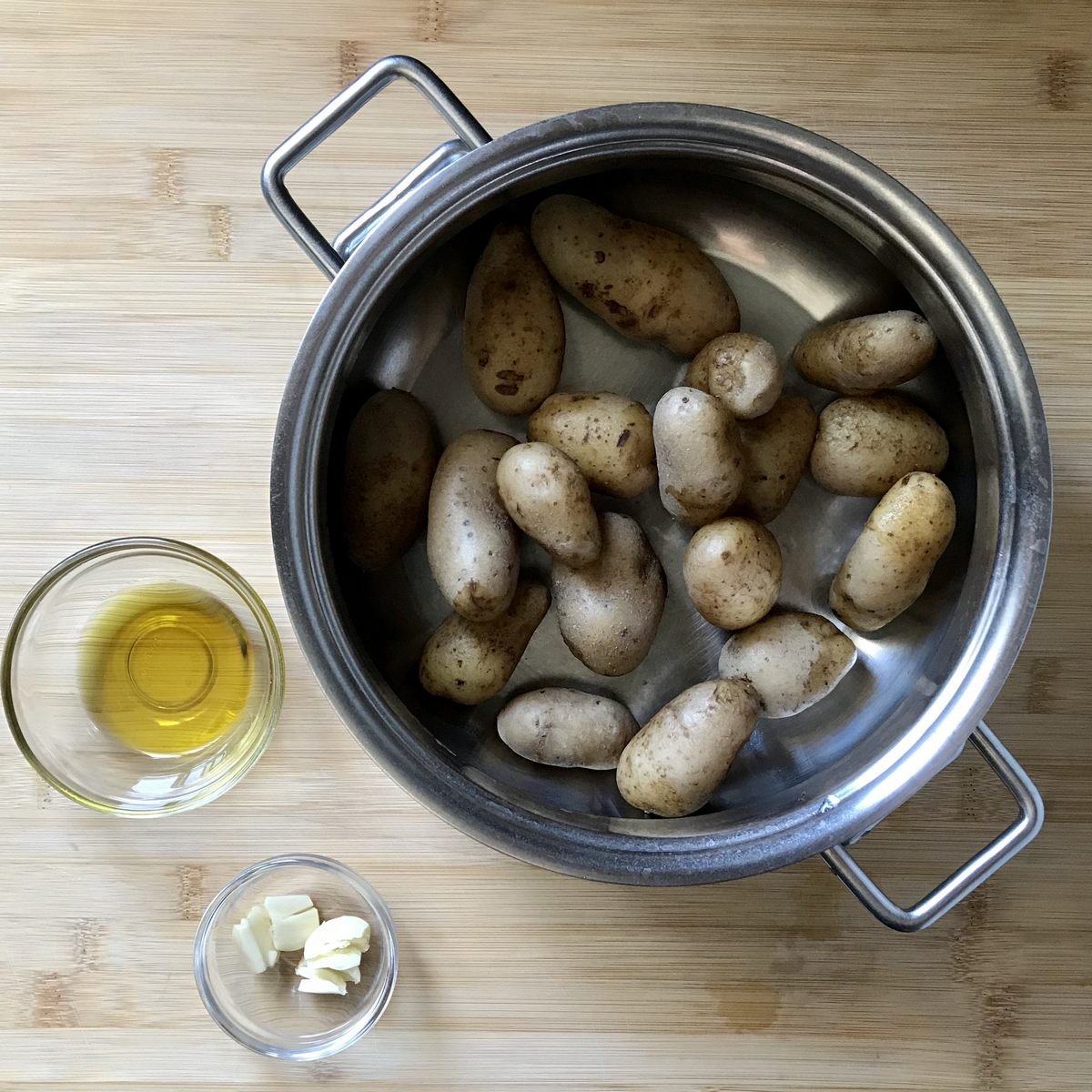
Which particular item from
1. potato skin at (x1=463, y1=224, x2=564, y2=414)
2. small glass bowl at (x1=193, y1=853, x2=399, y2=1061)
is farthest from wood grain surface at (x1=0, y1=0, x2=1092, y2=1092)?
potato skin at (x1=463, y1=224, x2=564, y2=414)

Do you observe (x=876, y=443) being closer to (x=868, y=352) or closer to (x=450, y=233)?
(x=868, y=352)

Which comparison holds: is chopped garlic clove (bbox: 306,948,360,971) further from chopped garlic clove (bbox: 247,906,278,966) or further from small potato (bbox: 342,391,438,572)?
small potato (bbox: 342,391,438,572)

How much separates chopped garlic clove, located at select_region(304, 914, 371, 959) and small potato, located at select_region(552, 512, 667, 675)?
0.85 ft

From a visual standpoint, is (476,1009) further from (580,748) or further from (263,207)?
(263,207)

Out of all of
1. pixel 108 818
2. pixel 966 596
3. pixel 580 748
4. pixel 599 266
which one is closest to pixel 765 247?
pixel 599 266

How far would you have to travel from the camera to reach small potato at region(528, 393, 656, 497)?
0.75m

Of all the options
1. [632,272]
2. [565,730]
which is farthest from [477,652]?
[632,272]

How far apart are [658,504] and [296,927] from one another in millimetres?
420

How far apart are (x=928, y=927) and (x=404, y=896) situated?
0.40 metres

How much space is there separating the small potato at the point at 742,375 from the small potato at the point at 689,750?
191 mm

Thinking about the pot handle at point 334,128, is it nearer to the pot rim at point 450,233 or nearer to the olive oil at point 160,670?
the pot rim at point 450,233

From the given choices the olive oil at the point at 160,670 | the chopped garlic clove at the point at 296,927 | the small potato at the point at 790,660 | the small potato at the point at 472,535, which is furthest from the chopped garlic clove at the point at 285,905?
the small potato at the point at 790,660

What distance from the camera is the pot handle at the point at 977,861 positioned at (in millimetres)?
694

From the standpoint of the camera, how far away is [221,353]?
81 centimetres
